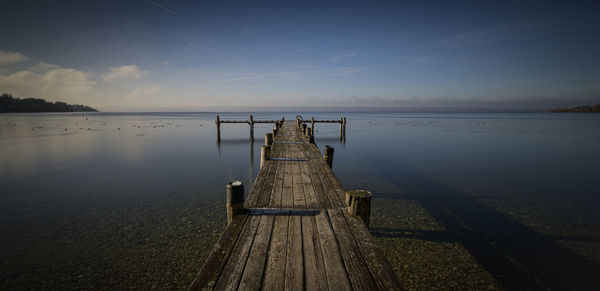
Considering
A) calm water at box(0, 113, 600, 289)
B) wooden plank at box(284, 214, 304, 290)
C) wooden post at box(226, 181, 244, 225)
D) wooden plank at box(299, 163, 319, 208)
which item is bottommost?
calm water at box(0, 113, 600, 289)

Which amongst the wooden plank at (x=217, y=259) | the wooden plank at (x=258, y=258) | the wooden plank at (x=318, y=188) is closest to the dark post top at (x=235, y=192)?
the wooden plank at (x=217, y=259)

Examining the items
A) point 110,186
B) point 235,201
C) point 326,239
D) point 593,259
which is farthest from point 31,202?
point 593,259

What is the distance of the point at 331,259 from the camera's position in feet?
11.7

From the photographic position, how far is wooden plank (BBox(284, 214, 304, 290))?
10.1 ft

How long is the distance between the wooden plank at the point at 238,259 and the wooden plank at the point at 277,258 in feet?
1.19

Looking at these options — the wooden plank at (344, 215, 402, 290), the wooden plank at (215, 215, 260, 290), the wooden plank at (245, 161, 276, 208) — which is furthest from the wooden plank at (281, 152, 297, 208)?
the wooden plank at (344, 215, 402, 290)

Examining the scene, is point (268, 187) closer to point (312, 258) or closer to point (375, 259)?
point (312, 258)

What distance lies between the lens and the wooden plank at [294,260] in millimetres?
3084

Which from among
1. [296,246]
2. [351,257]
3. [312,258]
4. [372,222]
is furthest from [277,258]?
[372,222]

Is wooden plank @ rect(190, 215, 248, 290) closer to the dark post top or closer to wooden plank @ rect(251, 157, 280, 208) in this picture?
the dark post top

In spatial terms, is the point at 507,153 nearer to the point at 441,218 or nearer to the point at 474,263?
the point at 441,218

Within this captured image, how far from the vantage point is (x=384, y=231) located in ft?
25.2

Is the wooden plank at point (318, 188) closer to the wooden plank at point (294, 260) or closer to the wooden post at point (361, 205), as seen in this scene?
the wooden post at point (361, 205)

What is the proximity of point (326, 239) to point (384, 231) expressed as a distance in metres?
4.47
